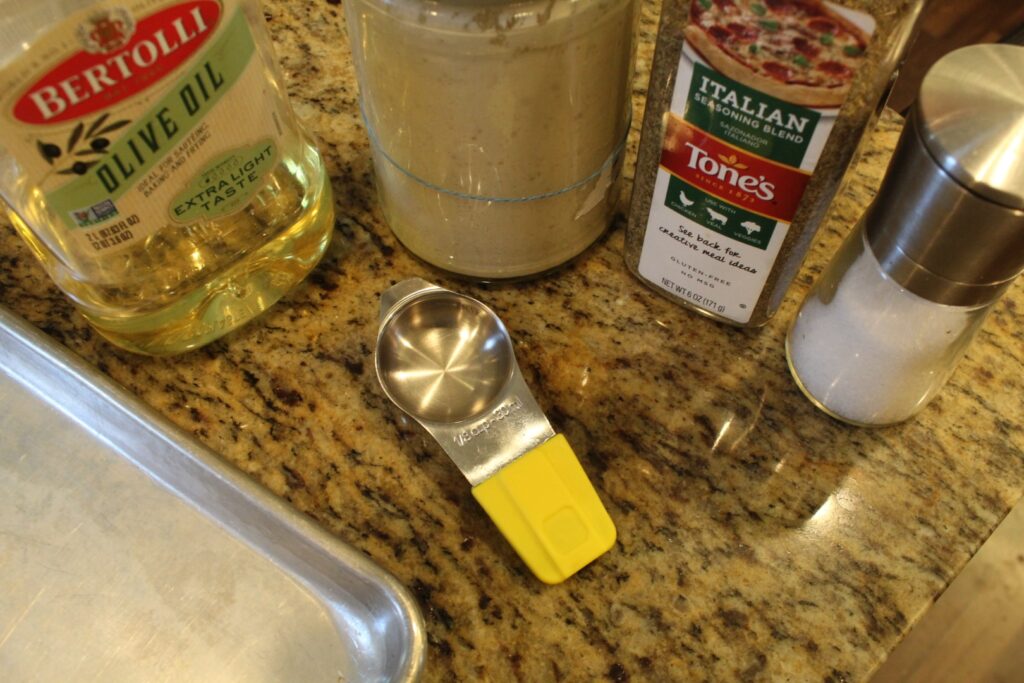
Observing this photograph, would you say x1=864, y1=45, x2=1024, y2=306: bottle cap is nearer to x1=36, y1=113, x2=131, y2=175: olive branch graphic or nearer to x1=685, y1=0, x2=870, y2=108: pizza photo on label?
x1=685, y1=0, x2=870, y2=108: pizza photo on label

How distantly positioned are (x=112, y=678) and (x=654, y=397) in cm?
34

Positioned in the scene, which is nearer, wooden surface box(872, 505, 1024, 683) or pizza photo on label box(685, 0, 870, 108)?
pizza photo on label box(685, 0, 870, 108)

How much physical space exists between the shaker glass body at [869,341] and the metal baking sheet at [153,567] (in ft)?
0.87

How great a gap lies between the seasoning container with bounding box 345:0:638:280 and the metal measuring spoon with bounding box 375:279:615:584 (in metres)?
0.04

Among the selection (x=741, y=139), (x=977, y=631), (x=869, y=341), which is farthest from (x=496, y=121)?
(x=977, y=631)

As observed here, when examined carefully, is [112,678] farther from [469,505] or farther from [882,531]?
[882,531]

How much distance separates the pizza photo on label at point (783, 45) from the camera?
0.33 meters

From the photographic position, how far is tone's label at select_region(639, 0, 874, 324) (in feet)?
1.13

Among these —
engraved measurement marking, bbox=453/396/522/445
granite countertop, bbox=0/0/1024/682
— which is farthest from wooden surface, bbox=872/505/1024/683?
engraved measurement marking, bbox=453/396/522/445

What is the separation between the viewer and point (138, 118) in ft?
1.31

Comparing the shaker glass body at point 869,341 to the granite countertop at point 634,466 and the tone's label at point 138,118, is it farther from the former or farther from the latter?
the tone's label at point 138,118

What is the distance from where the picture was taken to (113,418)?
0.51 metres

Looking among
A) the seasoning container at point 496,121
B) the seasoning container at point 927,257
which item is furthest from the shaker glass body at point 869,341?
the seasoning container at point 496,121

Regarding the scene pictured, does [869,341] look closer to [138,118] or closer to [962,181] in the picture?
[962,181]
